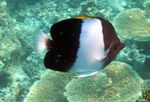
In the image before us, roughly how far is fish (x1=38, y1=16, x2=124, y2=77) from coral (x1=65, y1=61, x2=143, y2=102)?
2.67 meters

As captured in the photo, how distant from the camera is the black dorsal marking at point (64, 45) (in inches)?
75.4

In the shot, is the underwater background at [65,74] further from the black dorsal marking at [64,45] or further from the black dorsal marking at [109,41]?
A: the black dorsal marking at [64,45]

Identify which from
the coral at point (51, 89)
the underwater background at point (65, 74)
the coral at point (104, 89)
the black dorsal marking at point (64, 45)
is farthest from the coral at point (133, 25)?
the black dorsal marking at point (64, 45)

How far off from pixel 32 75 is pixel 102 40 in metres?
4.54

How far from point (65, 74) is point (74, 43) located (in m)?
3.35

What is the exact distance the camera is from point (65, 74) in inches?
206

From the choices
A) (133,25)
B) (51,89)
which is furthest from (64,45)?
(133,25)

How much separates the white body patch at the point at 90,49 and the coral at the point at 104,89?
261cm

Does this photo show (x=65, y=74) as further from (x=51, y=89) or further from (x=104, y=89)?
(x=104, y=89)

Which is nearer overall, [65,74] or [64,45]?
[64,45]

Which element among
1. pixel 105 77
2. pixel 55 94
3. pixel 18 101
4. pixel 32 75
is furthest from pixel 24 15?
pixel 105 77

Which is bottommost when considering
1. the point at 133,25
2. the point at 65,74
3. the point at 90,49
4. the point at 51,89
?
the point at 51,89

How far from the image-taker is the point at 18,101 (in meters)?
5.95

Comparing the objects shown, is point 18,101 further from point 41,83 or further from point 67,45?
point 67,45
